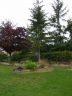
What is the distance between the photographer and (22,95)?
10.5m

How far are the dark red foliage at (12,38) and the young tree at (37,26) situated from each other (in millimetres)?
3034

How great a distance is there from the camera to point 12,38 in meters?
28.3

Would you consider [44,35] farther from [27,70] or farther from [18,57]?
[27,70]

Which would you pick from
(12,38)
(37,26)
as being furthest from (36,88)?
(37,26)

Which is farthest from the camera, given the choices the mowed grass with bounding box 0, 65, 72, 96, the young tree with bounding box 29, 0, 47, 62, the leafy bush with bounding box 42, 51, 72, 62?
the young tree with bounding box 29, 0, 47, 62

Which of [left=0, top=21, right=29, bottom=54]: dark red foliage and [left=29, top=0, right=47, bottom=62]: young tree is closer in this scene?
[left=0, top=21, right=29, bottom=54]: dark red foliage

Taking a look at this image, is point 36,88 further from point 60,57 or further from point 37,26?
point 37,26

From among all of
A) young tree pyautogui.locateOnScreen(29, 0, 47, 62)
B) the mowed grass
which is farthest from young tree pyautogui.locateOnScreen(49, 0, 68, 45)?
the mowed grass

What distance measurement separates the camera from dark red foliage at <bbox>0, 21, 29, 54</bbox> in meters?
28.0

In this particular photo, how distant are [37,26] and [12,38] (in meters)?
5.29

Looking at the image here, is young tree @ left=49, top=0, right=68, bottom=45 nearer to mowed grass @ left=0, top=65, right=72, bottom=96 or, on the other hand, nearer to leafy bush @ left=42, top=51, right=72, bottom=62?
leafy bush @ left=42, top=51, right=72, bottom=62

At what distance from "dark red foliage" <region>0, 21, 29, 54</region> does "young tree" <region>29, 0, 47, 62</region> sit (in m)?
3.03

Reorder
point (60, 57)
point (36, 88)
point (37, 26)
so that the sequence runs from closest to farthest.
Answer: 1. point (36, 88)
2. point (60, 57)
3. point (37, 26)

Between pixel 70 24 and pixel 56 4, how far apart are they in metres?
8.95
